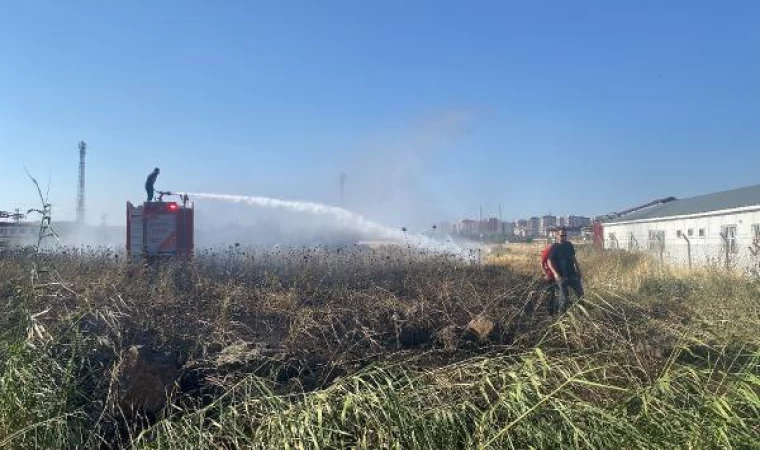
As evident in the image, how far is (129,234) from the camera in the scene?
1364cm

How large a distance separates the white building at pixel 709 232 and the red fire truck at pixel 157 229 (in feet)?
41.4

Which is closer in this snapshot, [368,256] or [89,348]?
[89,348]

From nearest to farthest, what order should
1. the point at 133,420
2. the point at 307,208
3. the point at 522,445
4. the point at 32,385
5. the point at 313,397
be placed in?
1. the point at 522,445
2. the point at 313,397
3. the point at 32,385
4. the point at 133,420
5. the point at 307,208

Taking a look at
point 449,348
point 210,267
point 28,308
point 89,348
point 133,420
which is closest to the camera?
point 133,420

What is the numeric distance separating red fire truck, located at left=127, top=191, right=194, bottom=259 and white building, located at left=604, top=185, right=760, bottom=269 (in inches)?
497

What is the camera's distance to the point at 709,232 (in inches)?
892

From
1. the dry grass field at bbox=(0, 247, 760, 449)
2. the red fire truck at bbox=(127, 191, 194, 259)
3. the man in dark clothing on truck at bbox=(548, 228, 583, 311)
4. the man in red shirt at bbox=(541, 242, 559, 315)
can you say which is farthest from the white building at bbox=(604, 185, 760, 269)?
the red fire truck at bbox=(127, 191, 194, 259)

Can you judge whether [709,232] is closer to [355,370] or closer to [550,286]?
[550,286]

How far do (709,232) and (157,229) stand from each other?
19.6 meters

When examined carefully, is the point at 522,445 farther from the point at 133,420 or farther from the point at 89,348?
the point at 89,348

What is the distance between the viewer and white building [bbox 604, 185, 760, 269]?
56.3 ft

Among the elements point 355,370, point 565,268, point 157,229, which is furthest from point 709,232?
point 355,370

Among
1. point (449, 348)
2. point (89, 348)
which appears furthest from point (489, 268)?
point (89, 348)

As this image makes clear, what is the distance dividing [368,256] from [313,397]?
1003cm
